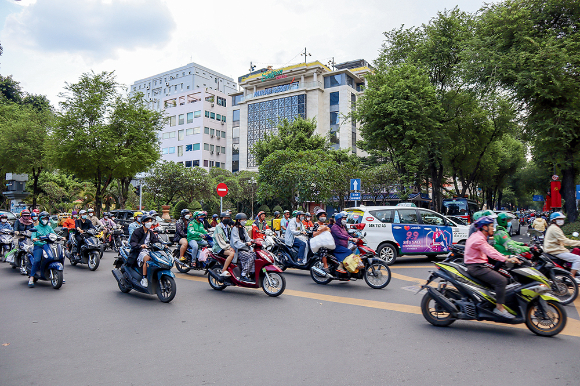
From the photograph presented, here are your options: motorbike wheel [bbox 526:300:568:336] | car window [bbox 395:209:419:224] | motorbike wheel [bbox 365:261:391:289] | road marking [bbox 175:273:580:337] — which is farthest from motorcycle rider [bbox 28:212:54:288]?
car window [bbox 395:209:419:224]

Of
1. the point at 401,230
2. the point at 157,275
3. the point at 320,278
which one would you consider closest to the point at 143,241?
the point at 157,275

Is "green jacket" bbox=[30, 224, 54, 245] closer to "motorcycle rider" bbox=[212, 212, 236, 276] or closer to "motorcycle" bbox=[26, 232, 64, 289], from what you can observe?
"motorcycle" bbox=[26, 232, 64, 289]

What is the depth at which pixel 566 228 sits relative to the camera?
58.3 ft

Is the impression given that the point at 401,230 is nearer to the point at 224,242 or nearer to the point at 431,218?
the point at 431,218

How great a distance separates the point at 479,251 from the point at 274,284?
4008mm

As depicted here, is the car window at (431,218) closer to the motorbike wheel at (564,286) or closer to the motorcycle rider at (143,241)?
the motorbike wheel at (564,286)

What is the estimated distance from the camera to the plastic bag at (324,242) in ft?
28.9

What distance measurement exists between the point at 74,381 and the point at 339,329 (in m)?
3.36

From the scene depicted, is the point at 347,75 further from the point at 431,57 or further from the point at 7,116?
the point at 7,116

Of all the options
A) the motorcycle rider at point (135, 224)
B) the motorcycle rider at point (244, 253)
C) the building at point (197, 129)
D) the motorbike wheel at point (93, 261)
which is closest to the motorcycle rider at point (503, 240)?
the motorcycle rider at point (244, 253)

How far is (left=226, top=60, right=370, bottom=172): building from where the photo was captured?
54.7 meters

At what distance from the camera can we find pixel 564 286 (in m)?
7.56

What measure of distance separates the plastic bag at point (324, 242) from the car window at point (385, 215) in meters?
3.74

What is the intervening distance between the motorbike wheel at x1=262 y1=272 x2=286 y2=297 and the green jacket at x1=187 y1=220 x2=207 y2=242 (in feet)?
11.3
